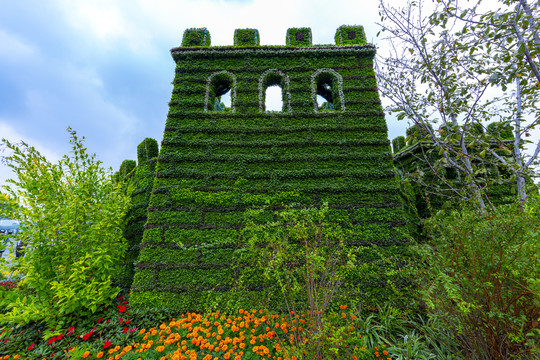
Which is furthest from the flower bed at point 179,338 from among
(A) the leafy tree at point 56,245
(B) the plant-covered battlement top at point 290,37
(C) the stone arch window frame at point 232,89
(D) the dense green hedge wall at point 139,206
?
(B) the plant-covered battlement top at point 290,37

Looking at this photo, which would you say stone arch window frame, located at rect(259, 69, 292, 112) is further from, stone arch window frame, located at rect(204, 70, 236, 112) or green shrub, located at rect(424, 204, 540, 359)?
green shrub, located at rect(424, 204, 540, 359)

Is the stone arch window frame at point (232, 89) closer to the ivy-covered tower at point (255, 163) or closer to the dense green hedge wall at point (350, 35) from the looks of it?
the ivy-covered tower at point (255, 163)

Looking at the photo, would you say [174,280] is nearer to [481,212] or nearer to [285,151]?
[285,151]

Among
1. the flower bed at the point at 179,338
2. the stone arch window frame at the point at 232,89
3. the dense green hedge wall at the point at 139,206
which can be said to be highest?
the stone arch window frame at the point at 232,89

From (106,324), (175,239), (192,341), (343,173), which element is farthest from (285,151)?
(106,324)

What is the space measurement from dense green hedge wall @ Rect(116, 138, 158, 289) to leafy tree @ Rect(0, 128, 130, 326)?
154 cm

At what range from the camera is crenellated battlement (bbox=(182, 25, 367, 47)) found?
7.67 metres

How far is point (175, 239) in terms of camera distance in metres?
5.65

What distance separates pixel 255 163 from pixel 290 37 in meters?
4.94

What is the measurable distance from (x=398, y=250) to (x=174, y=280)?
5.61 m

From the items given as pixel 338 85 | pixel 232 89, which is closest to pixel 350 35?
pixel 338 85

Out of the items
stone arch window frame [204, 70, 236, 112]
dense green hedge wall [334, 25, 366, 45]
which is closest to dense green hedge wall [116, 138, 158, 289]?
stone arch window frame [204, 70, 236, 112]

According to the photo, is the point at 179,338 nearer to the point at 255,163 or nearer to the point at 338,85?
the point at 255,163

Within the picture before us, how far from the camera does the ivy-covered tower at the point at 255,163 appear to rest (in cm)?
541
